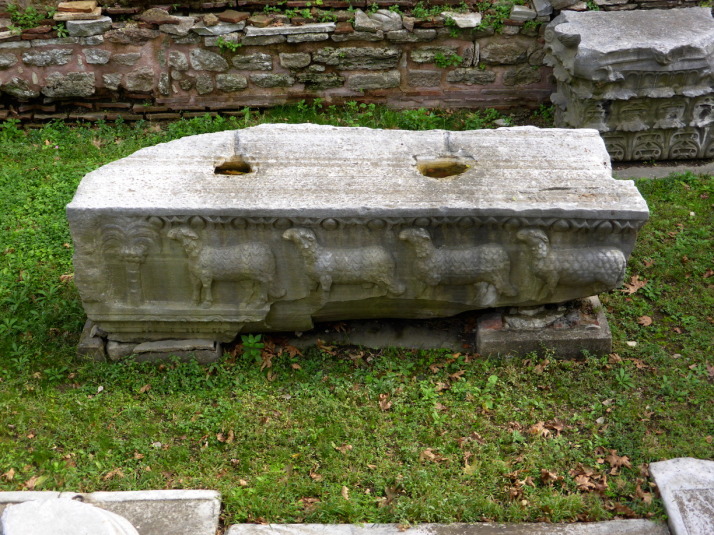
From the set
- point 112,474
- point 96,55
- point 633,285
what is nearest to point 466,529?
point 112,474

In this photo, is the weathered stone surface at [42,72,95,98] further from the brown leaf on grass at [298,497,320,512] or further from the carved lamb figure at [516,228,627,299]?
the brown leaf on grass at [298,497,320,512]

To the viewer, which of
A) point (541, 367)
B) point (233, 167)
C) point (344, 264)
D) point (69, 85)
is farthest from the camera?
point (69, 85)

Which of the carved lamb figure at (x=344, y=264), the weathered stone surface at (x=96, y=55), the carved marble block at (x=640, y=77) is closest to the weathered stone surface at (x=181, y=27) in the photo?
the weathered stone surface at (x=96, y=55)

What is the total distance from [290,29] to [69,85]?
2113mm

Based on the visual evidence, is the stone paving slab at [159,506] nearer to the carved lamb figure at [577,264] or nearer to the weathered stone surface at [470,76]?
the carved lamb figure at [577,264]

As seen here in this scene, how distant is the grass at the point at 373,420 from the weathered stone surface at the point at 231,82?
8.93 ft

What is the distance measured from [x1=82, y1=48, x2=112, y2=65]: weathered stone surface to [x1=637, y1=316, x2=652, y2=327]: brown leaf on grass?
5.19 metres

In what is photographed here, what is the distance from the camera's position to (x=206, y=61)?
25.9 ft

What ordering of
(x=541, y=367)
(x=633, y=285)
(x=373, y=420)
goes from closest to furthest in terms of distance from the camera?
(x=373, y=420) < (x=541, y=367) < (x=633, y=285)

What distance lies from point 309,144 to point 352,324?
1216 millimetres

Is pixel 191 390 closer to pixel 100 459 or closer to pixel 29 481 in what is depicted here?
pixel 100 459

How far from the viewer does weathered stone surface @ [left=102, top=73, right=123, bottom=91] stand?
7.92 meters

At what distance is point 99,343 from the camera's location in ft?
17.7

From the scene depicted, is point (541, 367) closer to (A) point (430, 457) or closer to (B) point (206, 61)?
(A) point (430, 457)
